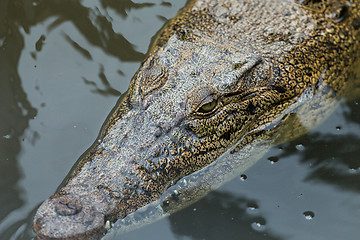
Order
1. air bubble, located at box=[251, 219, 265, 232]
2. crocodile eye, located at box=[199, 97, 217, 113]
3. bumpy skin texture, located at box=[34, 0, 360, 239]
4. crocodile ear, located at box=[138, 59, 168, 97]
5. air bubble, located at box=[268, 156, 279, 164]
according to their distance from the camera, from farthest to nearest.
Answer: air bubble, located at box=[268, 156, 279, 164] → air bubble, located at box=[251, 219, 265, 232] → crocodile ear, located at box=[138, 59, 168, 97] → crocodile eye, located at box=[199, 97, 217, 113] → bumpy skin texture, located at box=[34, 0, 360, 239]

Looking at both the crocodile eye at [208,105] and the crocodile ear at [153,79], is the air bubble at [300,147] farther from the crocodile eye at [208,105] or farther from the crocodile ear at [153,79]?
the crocodile ear at [153,79]

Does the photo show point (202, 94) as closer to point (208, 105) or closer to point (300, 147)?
point (208, 105)

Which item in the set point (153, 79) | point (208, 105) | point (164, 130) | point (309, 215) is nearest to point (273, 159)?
point (309, 215)

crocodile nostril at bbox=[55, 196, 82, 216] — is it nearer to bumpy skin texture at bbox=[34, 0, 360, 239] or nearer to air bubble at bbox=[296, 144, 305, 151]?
bumpy skin texture at bbox=[34, 0, 360, 239]

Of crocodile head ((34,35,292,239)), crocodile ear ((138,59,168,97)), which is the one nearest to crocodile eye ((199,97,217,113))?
Result: crocodile head ((34,35,292,239))

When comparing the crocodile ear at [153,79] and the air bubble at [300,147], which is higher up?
the crocodile ear at [153,79]

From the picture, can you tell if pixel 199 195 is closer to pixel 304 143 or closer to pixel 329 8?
pixel 304 143

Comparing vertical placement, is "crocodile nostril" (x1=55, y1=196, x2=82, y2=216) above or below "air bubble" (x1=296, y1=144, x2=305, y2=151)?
above

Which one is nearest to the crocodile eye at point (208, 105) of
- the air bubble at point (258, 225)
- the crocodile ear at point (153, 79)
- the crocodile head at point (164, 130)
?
the crocodile head at point (164, 130)
